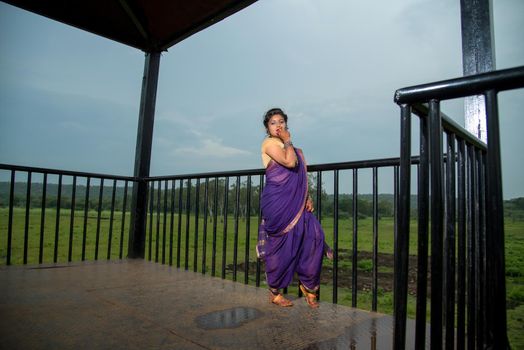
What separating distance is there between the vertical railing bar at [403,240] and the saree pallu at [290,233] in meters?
1.27

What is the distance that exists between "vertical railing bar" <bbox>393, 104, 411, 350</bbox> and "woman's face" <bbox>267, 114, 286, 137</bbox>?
56.2 inches

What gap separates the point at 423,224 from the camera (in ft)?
2.07

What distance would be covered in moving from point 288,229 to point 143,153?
247 cm

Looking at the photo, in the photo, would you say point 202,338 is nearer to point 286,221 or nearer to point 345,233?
point 286,221

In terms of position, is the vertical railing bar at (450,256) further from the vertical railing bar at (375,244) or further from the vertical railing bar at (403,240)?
the vertical railing bar at (375,244)

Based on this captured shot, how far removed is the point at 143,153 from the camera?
367 cm

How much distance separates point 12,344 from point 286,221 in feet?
4.67

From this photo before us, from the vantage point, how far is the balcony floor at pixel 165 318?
4.28ft

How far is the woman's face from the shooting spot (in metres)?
2.07

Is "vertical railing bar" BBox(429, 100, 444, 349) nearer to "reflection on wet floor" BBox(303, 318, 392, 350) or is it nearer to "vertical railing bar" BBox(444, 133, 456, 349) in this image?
"vertical railing bar" BBox(444, 133, 456, 349)

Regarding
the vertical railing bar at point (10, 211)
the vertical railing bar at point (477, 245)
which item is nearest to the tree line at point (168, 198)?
the vertical railing bar at point (10, 211)

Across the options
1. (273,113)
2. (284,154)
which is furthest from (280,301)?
(273,113)

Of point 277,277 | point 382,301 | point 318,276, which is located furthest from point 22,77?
A: point 382,301

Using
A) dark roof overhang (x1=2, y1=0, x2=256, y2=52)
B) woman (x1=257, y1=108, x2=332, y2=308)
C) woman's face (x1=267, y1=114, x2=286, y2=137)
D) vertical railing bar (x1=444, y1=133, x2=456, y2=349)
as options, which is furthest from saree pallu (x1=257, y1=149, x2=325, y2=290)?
dark roof overhang (x1=2, y1=0, x2=256, y2=52)
